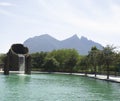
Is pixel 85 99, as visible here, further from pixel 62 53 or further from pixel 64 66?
pixel 62 53

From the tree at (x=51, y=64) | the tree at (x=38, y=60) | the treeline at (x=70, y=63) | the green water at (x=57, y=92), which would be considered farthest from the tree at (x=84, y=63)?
the green water at (x=57, y=92)

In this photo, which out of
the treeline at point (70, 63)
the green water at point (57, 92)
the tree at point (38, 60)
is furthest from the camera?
the tree at point (38, 60)

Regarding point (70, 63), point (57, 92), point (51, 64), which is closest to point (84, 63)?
point (70, 63)

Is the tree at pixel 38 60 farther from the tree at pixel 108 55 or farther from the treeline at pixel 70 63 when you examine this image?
the tree at pixel 108 55

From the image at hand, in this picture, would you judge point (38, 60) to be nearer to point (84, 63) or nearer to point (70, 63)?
point (70, 63)

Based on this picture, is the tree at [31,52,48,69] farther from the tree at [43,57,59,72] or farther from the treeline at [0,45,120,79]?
the tree at [43,57,59,72]

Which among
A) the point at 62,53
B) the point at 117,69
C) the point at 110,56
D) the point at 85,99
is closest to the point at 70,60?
the point at 62,53

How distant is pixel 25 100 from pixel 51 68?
4067 inches

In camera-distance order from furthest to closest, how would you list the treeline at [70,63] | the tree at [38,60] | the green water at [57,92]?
the tree at [38,60]
the treeline at [70,63]
the green water at [57,92]

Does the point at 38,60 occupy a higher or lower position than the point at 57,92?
higher

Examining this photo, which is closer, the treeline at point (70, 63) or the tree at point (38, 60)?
the treeline at point (70, 63)

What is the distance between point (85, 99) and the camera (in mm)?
30734

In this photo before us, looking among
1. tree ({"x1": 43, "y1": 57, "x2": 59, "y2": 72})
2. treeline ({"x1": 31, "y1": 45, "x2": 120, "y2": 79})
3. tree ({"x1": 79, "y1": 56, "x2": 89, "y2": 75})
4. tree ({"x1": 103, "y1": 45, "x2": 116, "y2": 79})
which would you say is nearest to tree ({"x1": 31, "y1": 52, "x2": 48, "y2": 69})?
treeline ({"x1": 31, "y1": 45, "x2": 120, "y2": 79})

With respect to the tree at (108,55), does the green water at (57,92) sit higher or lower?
lower
